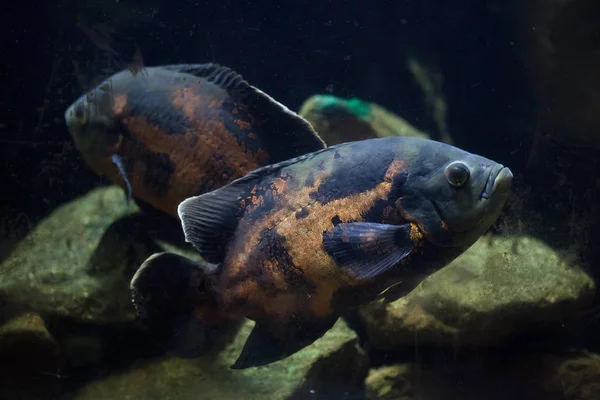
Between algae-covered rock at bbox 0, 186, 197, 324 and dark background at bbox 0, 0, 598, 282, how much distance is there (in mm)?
213

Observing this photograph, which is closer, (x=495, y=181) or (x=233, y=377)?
(x=495, y=181)

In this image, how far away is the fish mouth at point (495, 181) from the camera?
1.97 meters

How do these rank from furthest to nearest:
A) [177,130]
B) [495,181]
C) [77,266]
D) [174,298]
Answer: [77,266] → [177,130] → [174,298] → [495,181]

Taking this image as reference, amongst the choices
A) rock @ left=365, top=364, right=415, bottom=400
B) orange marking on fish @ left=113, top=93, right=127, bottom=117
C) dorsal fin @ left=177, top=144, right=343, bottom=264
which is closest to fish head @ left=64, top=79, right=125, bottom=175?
orange marking on fish @ left=113, top=93, right=127, bottom=117

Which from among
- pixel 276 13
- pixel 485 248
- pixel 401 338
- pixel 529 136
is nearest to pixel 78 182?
pixel 276 13

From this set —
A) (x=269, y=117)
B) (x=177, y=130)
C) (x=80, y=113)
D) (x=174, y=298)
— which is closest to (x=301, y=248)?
(x=174, y=298)

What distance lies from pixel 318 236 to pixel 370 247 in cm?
27

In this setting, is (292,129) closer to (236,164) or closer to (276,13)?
(236,164)

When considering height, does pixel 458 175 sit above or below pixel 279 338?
above

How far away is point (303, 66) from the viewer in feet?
10.7

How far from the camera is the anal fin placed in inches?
93.3

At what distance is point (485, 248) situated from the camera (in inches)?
124

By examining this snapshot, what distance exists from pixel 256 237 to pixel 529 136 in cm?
239

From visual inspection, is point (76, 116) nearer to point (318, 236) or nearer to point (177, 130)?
point (177, 130)
